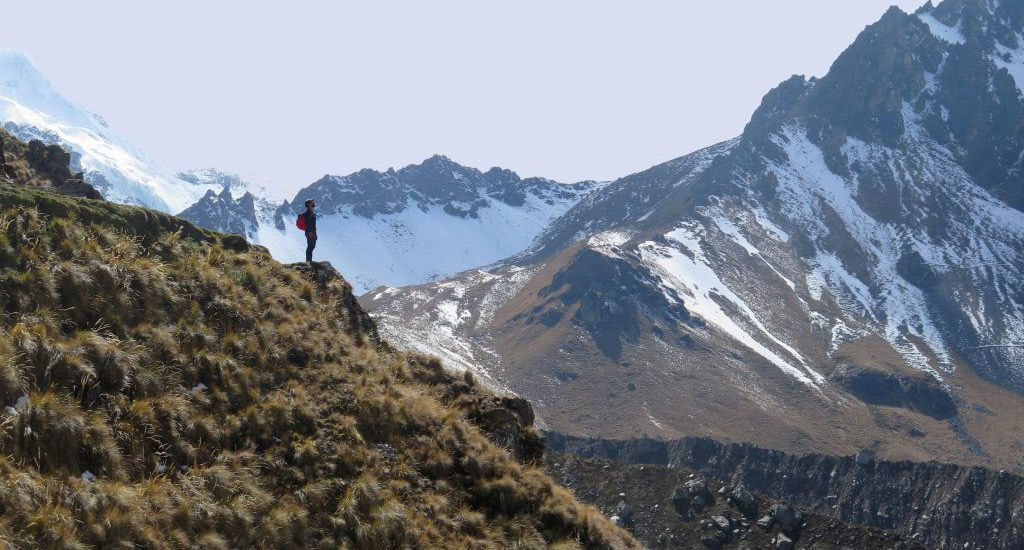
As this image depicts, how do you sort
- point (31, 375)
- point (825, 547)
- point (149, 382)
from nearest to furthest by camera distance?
point (31, 375)
point (149, 382)
point (825, 547)

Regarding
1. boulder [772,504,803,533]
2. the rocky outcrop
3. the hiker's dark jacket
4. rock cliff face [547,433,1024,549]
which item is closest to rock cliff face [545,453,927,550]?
boulder [772,504,803,533]

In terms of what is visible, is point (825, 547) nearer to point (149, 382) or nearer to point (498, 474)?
point (498, 474)

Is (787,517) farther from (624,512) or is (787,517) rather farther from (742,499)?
(624,512)

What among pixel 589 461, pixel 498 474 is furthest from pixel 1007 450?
pixel 498 474

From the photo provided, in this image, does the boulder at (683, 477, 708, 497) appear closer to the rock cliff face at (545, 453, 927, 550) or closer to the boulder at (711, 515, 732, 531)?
the rock cliff face at (545, 453, 927, 550)

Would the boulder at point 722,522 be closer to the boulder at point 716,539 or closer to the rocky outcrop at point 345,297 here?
the boulder at point 716,539

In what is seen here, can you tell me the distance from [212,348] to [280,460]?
9.13ft

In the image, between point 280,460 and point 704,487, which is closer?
point 280,460

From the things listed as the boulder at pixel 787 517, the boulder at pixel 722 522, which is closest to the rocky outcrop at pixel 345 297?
the boulder at pixel 722 522

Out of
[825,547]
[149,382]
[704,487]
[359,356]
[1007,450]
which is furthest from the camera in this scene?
[1007,450]

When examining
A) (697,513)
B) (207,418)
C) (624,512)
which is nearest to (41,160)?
(207,418)

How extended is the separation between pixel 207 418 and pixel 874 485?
5903 inches

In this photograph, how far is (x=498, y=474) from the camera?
17.3m

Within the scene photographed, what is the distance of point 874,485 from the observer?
145375mm
